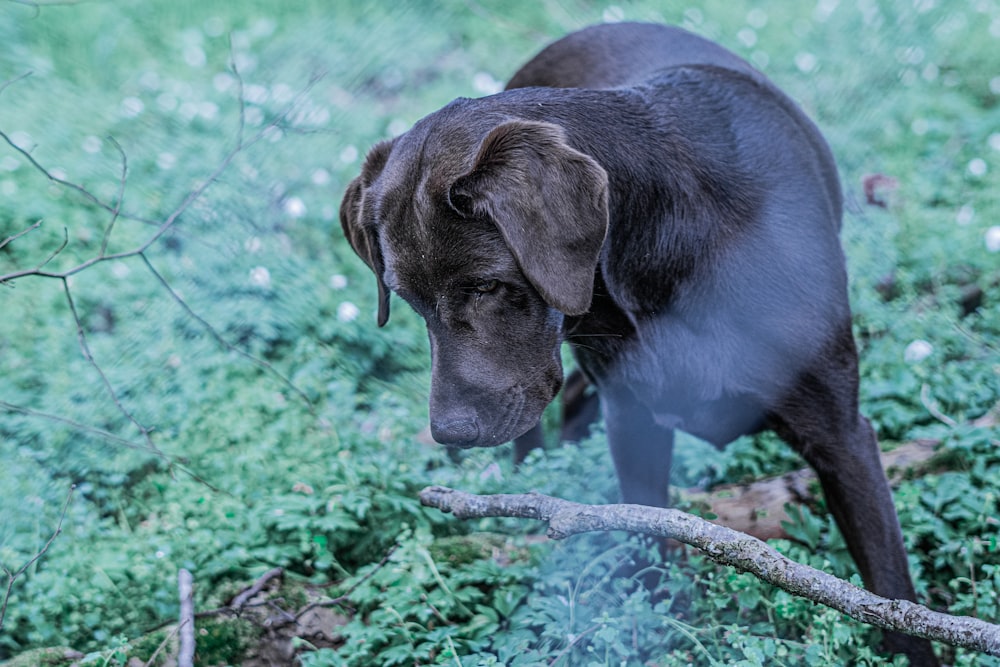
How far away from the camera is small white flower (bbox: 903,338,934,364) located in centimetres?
315

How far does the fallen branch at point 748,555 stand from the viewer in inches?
63.3

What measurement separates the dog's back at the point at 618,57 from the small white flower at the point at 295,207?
127cm

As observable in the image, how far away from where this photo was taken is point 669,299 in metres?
2.26

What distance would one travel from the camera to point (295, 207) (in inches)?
166

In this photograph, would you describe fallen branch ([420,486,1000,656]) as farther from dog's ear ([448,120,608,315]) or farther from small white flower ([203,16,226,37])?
small white flower ([203,16,226,37])

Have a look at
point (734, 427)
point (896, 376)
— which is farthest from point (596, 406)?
point (734, 427)

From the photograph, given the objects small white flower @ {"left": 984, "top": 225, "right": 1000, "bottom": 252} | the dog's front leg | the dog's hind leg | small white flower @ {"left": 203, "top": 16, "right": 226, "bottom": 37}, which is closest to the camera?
the dog's hind leg

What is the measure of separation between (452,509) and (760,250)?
2.92 feet

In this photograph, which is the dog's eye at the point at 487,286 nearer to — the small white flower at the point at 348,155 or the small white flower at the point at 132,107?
the small white flower at the point at 348,155

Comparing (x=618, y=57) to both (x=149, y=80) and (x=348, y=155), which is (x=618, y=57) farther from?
(x=149, y=80)

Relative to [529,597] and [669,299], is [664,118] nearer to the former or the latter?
[669,299]

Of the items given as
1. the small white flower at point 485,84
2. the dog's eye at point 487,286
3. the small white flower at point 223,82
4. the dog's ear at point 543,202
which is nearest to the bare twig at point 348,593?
the dog's eye at point 487,286

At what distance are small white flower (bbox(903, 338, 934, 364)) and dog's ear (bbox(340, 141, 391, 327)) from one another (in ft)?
5.70

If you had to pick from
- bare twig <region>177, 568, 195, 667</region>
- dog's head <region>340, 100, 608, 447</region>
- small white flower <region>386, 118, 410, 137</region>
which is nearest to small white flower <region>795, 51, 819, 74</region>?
small white flower <region>386, 118, 410, 137</region>
